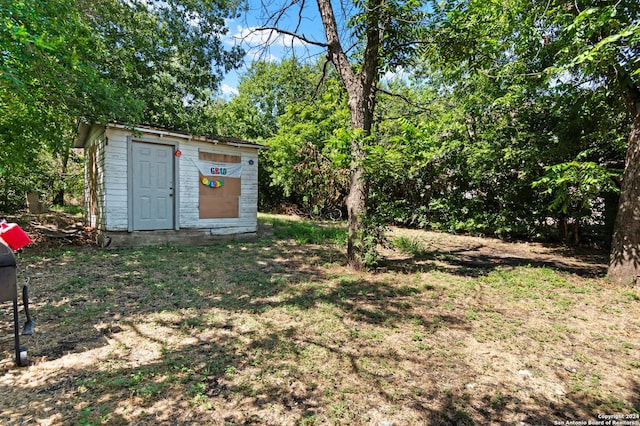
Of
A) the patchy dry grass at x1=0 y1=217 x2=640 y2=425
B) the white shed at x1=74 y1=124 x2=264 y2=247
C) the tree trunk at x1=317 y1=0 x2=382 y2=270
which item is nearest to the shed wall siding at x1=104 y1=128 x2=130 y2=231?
the white shed at x1=74 y1=124 x2=264 y2=247

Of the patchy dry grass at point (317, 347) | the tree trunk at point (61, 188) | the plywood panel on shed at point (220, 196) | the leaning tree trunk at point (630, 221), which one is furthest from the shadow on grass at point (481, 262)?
the tree trunk at point (61, 188)

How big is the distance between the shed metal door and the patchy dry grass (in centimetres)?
166

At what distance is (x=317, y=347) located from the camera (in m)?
2.66

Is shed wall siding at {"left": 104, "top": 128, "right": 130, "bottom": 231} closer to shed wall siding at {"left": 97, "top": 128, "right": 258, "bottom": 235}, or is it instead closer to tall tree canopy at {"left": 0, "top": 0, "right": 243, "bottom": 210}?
shed wall siding at {"left": 97, "top": 128, "right": 258, "bottom": 235}

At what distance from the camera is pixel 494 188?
9.06m

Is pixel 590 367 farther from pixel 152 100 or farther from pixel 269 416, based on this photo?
pixel 152 100

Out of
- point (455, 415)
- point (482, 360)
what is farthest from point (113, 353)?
point (482, 360)

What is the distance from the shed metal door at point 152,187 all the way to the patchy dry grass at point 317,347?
1663mm

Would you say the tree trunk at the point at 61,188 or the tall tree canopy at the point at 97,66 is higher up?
the tall tree canopy at the point at 97,66

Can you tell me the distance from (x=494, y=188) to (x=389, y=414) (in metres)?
8.82

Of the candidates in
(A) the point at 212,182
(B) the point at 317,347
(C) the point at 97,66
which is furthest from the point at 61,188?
(B) the point at 317,347

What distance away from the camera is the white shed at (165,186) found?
242 inches

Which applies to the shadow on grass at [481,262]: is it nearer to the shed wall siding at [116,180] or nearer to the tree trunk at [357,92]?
the tree trunk at [357,92]

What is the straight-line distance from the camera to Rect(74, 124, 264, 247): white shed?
615cm
